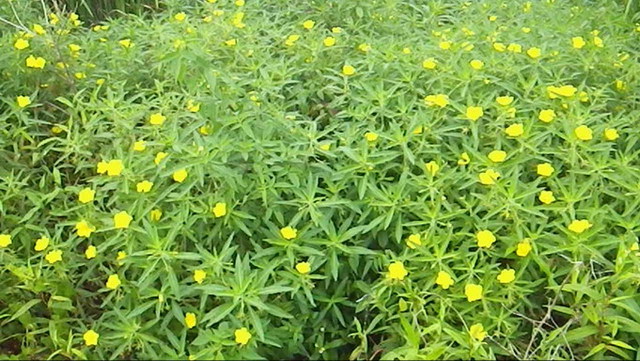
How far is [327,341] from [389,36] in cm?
132

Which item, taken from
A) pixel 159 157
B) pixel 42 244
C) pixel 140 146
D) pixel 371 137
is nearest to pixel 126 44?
pixel 140 146

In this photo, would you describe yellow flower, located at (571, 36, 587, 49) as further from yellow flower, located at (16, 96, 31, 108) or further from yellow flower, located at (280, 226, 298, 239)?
yellow flower, located at (16, 96, 31, 108)

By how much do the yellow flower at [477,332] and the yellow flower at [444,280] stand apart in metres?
0.12

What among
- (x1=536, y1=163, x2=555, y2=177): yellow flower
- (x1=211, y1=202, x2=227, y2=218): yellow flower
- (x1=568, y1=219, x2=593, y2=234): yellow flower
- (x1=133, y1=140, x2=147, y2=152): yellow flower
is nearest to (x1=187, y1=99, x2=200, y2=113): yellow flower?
(x1=133, y1=140, x2=147, y2=152): yellow flower

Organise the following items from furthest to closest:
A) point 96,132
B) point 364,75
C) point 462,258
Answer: point 364,75 → point 96,132 → point 462,258

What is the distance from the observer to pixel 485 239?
1787 millimetres

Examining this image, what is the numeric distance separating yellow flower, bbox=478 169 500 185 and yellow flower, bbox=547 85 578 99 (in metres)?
0.43

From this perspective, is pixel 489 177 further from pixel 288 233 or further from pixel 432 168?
pixel 288 233

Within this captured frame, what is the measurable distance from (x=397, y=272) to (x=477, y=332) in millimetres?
227

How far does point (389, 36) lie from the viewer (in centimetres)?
279

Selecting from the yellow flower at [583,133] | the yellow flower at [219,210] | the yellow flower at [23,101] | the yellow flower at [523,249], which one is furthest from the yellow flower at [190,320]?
the yellow flower at [583,133]

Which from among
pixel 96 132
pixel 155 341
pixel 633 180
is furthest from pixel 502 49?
pixel 155 341

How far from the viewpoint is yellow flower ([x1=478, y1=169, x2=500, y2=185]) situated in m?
1.88

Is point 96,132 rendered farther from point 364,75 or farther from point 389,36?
point 389,36
